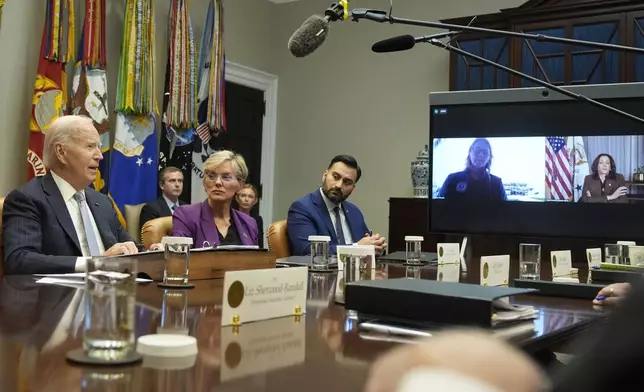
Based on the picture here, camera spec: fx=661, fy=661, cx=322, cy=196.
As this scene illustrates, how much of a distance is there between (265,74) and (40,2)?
2.33m

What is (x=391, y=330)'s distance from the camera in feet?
3.34

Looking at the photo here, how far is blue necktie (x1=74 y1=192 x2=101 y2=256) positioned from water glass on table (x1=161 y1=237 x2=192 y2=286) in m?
0.80

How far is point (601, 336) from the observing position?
317 millimetres

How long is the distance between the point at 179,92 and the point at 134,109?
477mm

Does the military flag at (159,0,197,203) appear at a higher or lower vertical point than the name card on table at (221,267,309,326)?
higher

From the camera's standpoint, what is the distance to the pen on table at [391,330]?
984 millimetres

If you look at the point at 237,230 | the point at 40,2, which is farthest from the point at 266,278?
the point at 40,2

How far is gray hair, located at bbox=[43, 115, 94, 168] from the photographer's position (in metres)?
2.42

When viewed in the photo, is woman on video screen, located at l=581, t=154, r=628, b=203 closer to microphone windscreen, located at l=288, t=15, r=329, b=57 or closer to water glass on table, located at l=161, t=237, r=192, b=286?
microphone windscreen, located at l=288, t=15, r=329, b=57

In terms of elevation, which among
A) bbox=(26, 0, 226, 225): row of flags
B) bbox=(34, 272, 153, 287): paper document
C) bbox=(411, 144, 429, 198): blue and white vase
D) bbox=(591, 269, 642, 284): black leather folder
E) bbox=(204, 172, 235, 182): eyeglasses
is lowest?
bbox=(34, 272, 153, 287): paper document

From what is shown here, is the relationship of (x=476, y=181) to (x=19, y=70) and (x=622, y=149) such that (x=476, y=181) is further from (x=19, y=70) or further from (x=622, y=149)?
(x=19, y=70)

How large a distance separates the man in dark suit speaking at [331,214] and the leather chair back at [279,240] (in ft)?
0.08

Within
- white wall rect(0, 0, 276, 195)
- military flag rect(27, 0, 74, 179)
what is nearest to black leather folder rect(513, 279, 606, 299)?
military flag rect(27, 0, 74, 179)

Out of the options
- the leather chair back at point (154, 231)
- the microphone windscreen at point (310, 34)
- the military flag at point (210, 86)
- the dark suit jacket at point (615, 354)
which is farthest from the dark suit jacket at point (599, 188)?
the military flag at point (210, 86)
